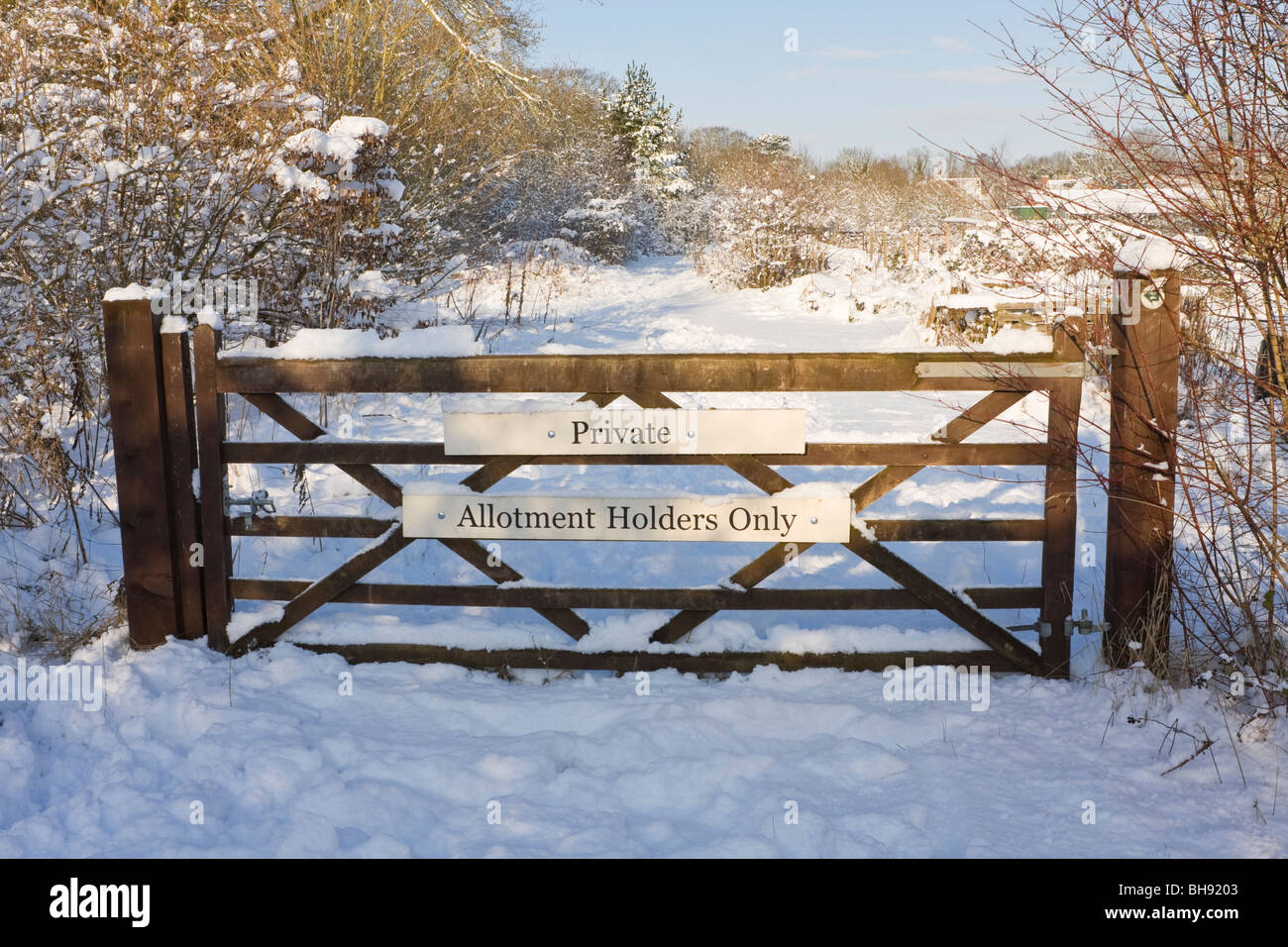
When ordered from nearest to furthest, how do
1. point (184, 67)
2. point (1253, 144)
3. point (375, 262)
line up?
1. point (1253, 144)
2. point (184, 67)
3. point (375, 262)

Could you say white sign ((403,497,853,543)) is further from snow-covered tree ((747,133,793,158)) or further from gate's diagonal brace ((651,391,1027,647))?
snow-covered tree ((747,133,793,158))

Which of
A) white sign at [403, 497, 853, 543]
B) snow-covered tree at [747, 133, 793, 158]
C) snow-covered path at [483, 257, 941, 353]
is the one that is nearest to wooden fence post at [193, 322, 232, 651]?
white sign at [403, 497, 853, 543]

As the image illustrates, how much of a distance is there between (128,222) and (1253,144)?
6.91m

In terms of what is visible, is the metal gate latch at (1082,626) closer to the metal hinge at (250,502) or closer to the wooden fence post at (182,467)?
the metal hinge at (250,502)

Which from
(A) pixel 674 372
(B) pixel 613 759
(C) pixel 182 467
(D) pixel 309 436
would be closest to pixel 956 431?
(A) pixel 674 372

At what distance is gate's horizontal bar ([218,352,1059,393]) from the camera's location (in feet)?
13.3

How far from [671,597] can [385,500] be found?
1.36m

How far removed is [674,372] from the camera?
4098mm

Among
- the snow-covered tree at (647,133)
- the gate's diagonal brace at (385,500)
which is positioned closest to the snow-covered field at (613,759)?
the gate's diagonal brace at (385,500)

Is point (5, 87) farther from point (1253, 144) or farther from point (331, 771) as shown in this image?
point (1253, 144)

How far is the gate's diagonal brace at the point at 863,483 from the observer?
13.4 feet
